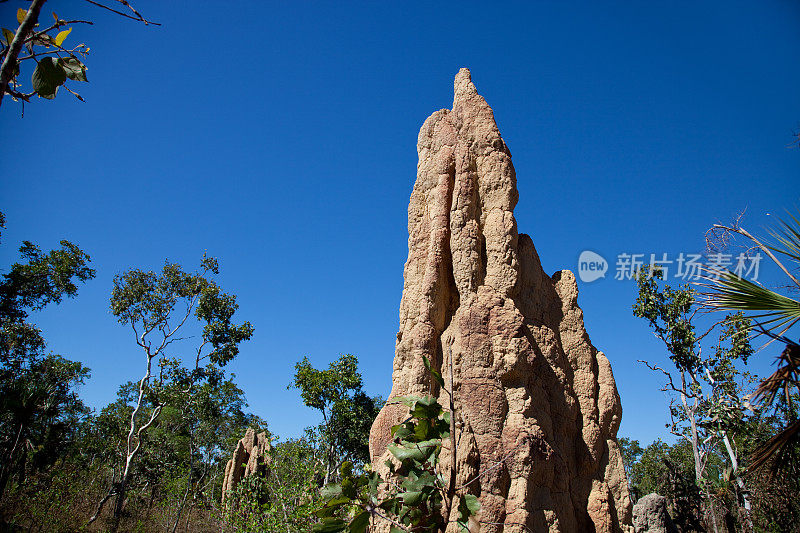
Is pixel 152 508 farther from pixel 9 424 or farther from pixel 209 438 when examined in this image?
pixel 9 424

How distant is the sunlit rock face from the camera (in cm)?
667

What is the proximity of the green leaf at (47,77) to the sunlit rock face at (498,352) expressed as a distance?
17.6ft

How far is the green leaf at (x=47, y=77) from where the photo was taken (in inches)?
85.5

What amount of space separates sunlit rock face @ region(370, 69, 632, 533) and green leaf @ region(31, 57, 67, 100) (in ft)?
17.6

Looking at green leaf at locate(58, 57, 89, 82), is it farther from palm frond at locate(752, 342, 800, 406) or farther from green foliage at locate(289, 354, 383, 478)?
green foliage at locate(289, 354, 383, 478)

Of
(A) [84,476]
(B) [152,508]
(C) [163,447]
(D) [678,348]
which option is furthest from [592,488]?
(C) [163,447]

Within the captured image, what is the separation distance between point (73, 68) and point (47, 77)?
0.39 ft

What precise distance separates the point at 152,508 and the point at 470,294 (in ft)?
66.8

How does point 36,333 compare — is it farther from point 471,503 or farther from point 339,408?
point 471,503

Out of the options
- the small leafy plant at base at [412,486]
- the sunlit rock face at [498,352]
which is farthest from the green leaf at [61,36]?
the sunlit rock face at [498,352]

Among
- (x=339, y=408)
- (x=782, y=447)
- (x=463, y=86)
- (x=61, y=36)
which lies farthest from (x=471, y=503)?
(x=339, y=408)

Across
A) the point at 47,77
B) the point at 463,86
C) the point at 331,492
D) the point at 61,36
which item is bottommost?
the point at 331,492

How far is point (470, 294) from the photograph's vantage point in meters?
7.89

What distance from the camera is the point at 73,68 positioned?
7.31 ft
